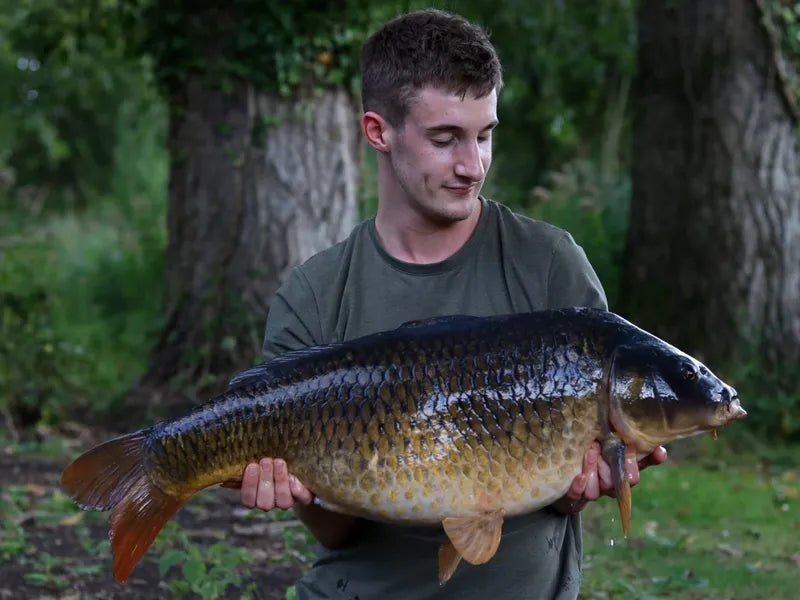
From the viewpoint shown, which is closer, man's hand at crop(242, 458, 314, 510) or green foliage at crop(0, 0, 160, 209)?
man's hand at crop(242, 458, 314, 510)

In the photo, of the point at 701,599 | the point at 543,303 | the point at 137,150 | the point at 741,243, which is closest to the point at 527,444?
the point at 543,303

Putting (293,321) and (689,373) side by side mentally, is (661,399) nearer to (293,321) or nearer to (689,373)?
(689,373)

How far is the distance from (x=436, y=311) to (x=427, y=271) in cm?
11

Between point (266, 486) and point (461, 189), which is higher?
point (461, 189)

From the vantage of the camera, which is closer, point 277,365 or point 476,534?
point 476,534

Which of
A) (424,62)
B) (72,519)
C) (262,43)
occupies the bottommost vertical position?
(72,519)

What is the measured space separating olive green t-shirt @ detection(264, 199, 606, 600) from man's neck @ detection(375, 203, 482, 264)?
26mm

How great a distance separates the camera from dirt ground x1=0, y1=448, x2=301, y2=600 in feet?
16.5

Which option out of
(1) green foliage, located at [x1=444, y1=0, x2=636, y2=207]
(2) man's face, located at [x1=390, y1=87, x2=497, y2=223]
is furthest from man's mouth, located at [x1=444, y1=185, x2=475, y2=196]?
(1) green foliage, located at [x1=444, y1=0, x2=636, y2=207]

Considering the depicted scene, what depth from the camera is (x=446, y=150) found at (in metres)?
3.14

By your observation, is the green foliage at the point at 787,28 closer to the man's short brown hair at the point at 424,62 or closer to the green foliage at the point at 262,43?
the green foliage at the point at 262,43

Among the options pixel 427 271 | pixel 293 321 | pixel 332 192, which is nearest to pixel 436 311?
pixel 427 271

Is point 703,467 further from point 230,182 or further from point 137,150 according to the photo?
point 137,150

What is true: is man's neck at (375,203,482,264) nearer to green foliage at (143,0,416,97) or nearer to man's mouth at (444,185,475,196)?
man's mouth at (444,185,475,196)
